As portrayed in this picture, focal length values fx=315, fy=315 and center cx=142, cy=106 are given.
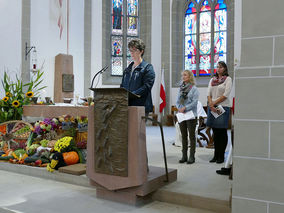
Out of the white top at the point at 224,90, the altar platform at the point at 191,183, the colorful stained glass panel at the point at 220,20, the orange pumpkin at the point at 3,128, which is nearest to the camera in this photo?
the altar platform at the point at 191,183

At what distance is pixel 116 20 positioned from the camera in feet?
40.7

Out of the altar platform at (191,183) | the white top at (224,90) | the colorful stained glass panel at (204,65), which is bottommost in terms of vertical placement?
the altar platform at (191,183)

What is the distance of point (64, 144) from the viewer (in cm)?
450

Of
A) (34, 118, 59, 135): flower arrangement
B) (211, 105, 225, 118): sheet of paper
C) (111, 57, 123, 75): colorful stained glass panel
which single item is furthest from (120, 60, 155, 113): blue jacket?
(111, 57, 123, 75): colorful stained glass panel

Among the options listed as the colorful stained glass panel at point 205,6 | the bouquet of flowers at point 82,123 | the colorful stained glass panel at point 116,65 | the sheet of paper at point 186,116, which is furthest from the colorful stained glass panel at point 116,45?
the sheet of paper at point 186,116

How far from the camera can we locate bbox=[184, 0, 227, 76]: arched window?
11.7 meters

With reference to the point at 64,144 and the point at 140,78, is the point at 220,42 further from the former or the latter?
the point at 140,78

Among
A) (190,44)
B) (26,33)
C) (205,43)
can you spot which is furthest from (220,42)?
(26,33)

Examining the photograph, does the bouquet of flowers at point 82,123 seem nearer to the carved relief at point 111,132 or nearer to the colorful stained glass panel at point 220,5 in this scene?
the carved relief at point 111,132

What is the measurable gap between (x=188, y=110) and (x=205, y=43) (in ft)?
26.2

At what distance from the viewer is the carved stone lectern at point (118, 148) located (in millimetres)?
3055

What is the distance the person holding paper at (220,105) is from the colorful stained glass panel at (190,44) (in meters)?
7.87

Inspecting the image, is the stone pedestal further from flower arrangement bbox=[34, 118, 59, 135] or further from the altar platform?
flower arrangement bbox=[34, 118, 59, 135]

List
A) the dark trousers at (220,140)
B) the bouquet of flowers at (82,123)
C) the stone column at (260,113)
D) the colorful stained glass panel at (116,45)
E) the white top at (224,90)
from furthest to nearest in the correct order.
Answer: the colorful stained glass panel at (116,45) → the bouquet of flowers at (82,123) → the dark trousers at (220,140) → the white top at (224,90) → the stone column at (260,113)
